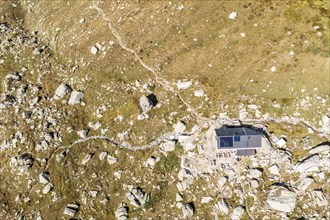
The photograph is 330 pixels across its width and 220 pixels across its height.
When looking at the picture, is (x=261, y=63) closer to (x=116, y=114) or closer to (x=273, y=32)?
(x=273, y=32)

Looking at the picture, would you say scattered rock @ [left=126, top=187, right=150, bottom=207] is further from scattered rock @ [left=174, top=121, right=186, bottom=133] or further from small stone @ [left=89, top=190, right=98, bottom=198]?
scattered rock @ [left=174, top=121, right=186, bottom=133]

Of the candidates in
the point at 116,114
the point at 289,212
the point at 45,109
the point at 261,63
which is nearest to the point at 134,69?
the point at 116,114

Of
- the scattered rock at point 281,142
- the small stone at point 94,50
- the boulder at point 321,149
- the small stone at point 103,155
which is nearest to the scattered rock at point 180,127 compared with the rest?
the small stone at point 103,155

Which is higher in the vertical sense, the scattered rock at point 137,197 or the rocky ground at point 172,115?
the rocky ground at point 172,115

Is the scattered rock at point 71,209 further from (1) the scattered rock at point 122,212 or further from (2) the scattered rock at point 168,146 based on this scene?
(2) the scattered rock at point 168,146

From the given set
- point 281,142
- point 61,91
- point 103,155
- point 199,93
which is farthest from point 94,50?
point 281,142
